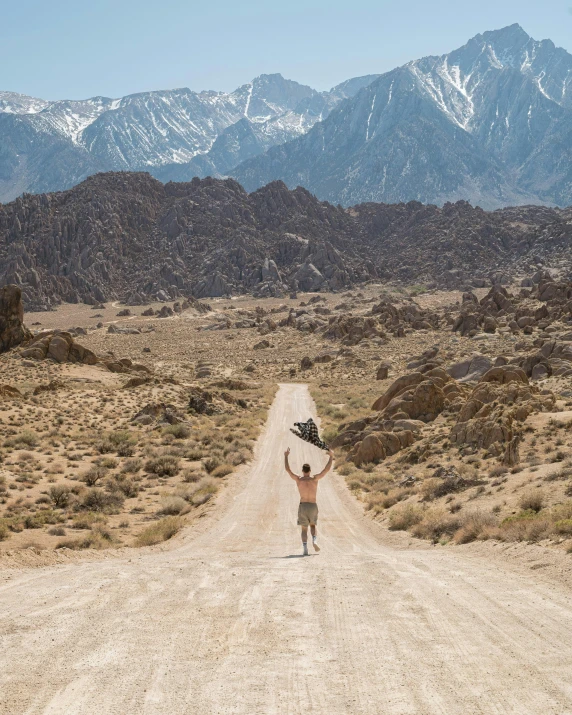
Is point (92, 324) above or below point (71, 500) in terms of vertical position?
above

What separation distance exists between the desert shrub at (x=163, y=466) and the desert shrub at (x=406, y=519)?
10700 mm

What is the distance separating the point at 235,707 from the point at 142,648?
1836mm

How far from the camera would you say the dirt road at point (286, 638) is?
6.87 metres

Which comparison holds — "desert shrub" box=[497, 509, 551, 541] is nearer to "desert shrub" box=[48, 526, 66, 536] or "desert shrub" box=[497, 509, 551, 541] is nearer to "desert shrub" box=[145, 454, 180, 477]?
"desert shrub" box=[48, 526, 66, 536]

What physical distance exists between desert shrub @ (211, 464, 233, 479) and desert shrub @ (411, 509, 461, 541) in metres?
10.8

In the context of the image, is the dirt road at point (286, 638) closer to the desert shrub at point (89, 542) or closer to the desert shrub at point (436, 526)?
the desert shrub at point (436, 526)

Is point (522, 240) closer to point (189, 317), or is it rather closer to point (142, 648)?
point (189, 317)

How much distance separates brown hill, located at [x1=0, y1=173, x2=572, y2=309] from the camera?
161000 millimetres

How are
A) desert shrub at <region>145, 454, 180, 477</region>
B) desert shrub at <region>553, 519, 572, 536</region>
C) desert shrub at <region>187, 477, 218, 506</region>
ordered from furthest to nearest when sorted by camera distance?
desert shrub at <region>145, 454, 180, 477</region>
desert shrub at <region>187, 477, 218, 506</region>
desert shrub at <region>553, 519, 572, 536</region>

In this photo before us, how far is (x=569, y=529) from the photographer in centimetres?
1297

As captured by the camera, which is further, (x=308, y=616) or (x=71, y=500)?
(x=71, y=500)

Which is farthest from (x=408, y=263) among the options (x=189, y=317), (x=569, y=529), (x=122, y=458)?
(x=569, y=529)

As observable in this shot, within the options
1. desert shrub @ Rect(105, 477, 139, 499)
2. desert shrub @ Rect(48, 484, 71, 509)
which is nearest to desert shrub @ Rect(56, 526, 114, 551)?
desert shrub @ Rect(48, 484, 71, 509)

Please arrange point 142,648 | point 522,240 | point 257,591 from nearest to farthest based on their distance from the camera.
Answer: point 142,648 < point 257,591 < point 522,240
